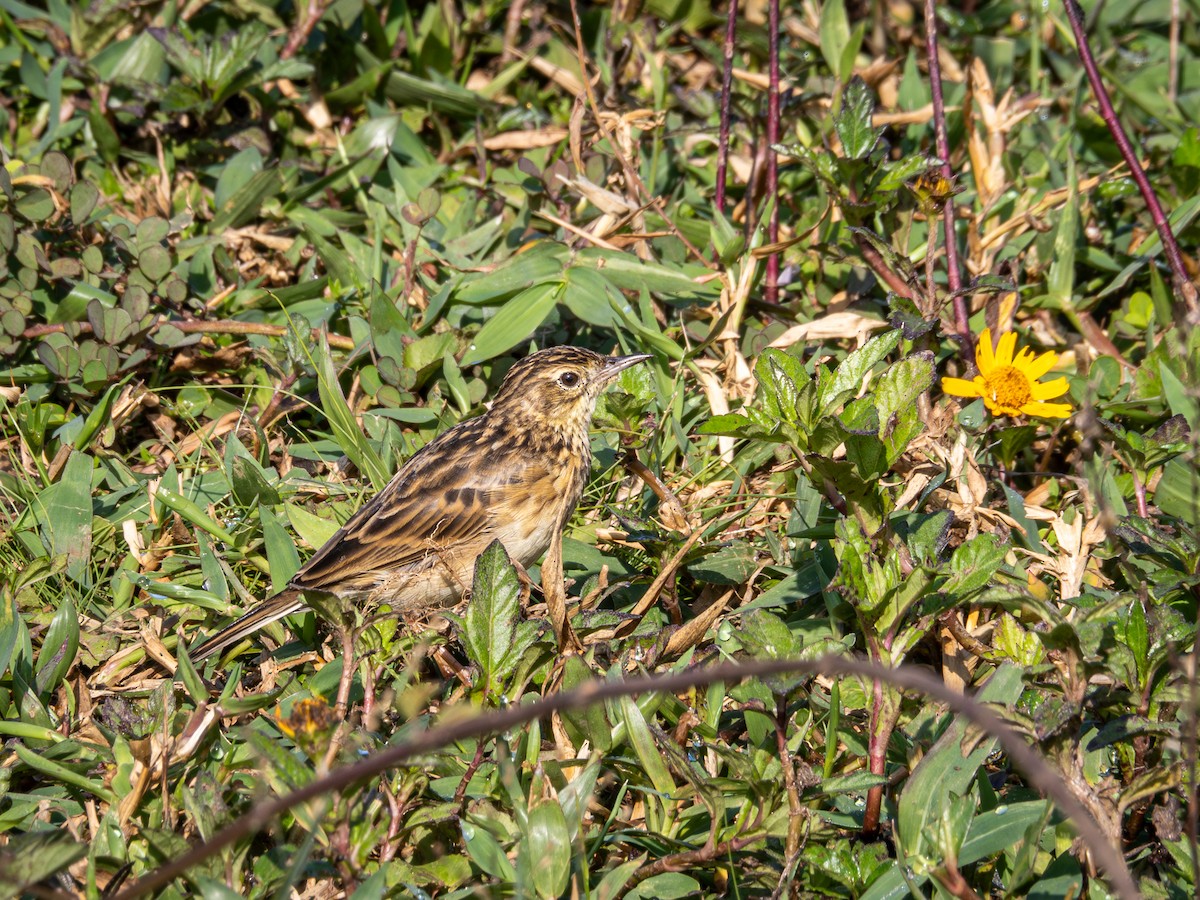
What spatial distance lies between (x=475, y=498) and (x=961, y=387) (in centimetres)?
204

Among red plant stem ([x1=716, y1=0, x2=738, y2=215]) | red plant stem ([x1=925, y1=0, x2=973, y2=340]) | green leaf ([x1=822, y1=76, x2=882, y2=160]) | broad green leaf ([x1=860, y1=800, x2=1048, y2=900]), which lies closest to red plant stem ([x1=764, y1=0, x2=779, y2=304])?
red plant stem ([x1=716, y1=0, x2=738, y2=215])

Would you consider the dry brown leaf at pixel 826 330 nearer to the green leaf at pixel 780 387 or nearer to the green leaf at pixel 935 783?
the green leaf at pixel 780 387

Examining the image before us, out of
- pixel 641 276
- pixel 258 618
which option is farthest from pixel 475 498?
pixel 641 276

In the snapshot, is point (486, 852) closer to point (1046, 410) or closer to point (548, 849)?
point (548, 849)

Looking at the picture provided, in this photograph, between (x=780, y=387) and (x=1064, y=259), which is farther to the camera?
(x=1064, y=259)

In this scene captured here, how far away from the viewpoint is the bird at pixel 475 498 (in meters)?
5.22

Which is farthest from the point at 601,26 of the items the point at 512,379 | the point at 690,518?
the point at 690,518

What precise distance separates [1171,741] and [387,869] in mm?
2237

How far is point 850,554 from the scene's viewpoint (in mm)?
3846

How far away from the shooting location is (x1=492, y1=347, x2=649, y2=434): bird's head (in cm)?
563

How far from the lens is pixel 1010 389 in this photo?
5254 mm

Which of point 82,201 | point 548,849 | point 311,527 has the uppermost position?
point 82,201

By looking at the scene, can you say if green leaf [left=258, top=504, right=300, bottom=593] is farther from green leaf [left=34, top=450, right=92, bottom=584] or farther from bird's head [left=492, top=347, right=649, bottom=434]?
bird's head [left=492, top=347, right=649, bottom=434]

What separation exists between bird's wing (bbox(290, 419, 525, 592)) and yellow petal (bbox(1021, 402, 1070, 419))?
213 cm
